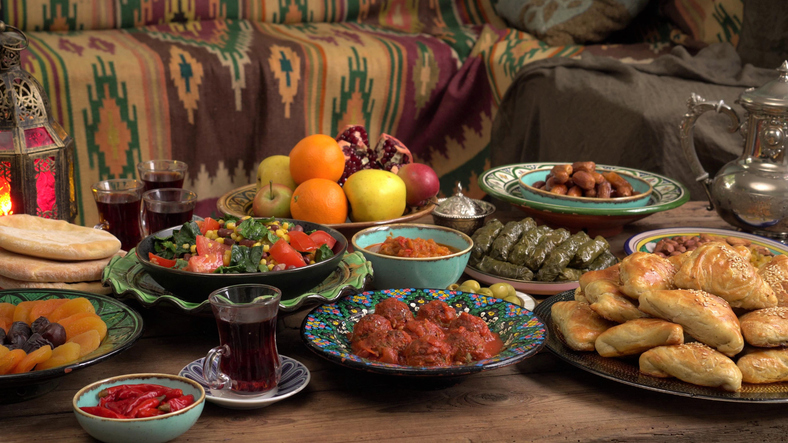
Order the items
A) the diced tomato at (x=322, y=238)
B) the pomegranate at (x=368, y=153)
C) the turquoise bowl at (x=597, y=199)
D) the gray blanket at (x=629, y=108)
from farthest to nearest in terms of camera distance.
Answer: the gray blanket at (x=629, y=108), the pomegranate at (x=368, y=153), the turquoise bowl at (x=597, y=199), the diced tomato at (x=322, y=238)

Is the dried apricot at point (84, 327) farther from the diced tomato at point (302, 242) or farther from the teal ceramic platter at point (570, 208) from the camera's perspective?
the teal ceramic platter at point (570, 208)

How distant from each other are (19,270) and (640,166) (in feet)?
7.86

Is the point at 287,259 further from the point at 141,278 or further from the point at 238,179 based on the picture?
the point at 238,179

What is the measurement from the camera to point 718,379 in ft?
3.23

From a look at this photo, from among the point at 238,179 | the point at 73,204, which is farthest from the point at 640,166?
the point at 73,204

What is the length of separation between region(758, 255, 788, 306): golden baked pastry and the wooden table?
0.61 ft

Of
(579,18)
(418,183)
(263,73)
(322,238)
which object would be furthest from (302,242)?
(579,18)

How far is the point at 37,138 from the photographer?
1.50 m

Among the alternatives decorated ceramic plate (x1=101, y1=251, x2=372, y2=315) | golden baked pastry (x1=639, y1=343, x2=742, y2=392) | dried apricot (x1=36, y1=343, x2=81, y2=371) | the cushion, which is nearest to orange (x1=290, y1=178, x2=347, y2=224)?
decorated ceramic plate (x1=101, y1=251, x2=372, y2=315)

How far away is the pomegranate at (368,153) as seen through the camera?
1880 mm

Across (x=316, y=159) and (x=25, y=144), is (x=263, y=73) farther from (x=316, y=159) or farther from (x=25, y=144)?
(x=25, y=144)

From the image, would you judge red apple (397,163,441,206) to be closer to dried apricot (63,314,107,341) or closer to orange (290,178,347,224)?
orange (290,178,347,224)

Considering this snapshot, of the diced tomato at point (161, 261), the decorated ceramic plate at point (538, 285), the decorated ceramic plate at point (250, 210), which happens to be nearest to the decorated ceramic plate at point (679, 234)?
the decorated ceramic plate at point (538, 285)

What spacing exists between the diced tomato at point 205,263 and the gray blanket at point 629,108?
214 cm
